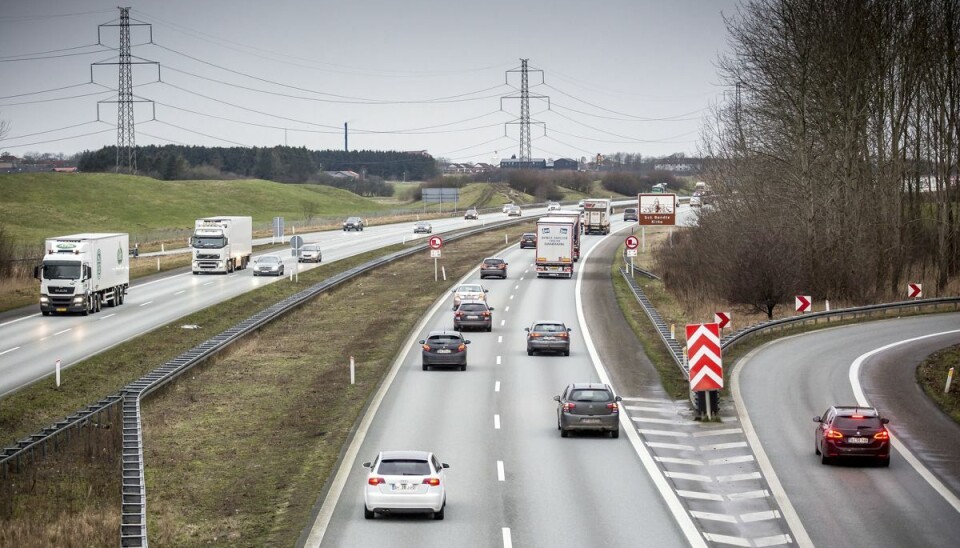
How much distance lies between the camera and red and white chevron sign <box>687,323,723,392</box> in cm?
3619

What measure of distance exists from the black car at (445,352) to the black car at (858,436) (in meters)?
18.0

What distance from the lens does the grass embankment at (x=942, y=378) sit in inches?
1510

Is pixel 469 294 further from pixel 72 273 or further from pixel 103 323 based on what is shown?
pixel 72 273

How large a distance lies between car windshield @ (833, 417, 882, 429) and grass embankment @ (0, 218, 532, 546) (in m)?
12.7

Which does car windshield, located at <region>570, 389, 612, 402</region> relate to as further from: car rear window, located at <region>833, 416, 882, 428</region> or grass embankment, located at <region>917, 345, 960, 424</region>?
grass embankment, located at <region>917, 345, 960, 424</region>

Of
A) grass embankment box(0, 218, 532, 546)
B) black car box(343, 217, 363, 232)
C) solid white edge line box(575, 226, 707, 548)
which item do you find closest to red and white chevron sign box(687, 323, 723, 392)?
solid white edge line box(575, 226, 707, 548)

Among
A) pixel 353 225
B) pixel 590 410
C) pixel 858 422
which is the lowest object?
pixel 590 410

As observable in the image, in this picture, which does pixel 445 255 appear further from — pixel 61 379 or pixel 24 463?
pixel 24 463

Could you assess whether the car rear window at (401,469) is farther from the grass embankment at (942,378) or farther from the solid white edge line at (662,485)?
the grass embankment at (942,378)

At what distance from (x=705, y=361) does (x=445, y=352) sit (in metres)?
11.9

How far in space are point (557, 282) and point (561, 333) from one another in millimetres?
31484

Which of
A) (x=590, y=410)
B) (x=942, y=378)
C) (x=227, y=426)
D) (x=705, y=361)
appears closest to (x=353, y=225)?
(x=942, y=378)

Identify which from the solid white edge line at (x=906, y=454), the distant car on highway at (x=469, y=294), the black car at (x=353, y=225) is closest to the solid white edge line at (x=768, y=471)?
the solid white edge line at (x=906, y=454)

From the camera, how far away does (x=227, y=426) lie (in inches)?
1457
